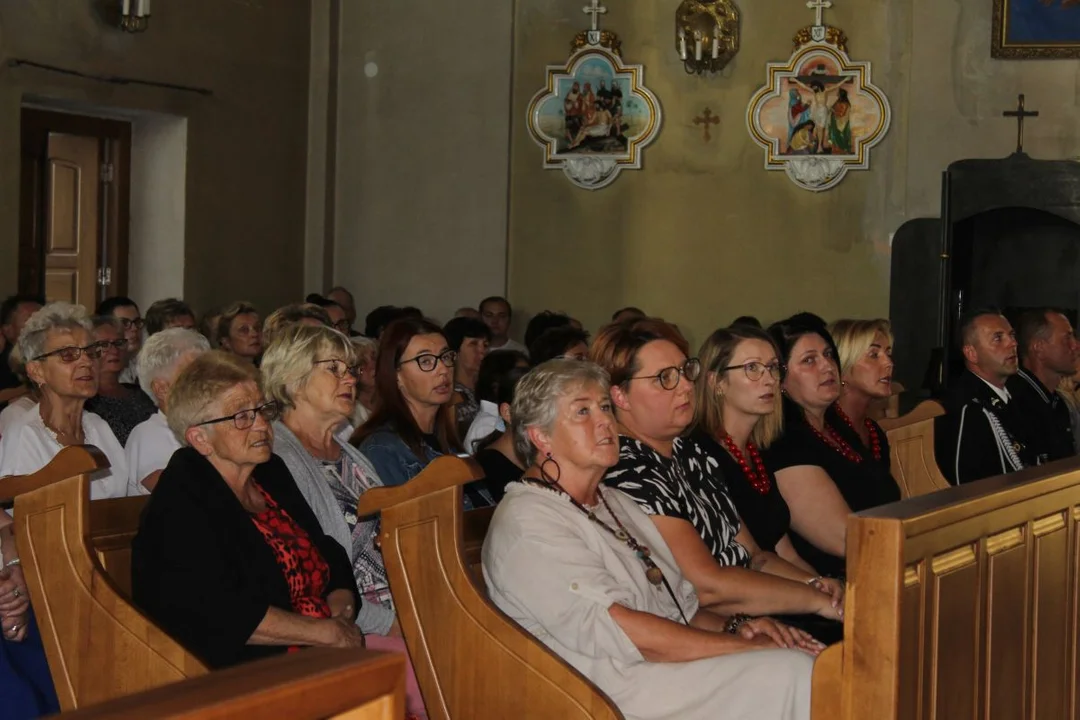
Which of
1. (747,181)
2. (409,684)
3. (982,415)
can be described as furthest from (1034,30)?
(409,684)

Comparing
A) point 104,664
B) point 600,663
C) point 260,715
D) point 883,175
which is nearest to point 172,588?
point 104,664

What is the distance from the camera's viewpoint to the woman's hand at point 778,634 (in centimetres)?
387

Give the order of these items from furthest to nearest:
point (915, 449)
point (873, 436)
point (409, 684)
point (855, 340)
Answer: point (915, 449) → point (855, 340) → point (873, 436) → point (409, 684)

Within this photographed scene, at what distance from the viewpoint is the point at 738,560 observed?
15.0ft

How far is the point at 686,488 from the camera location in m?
4.42

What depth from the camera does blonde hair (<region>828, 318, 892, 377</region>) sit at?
→ 20.0ft

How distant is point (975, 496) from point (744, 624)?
1033mm

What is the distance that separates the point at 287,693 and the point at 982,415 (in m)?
5.85

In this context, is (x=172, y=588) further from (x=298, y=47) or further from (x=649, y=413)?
(x=298, y=47)

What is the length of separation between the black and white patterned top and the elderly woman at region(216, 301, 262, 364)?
163 inches

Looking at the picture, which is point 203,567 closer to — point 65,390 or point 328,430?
point 328,430

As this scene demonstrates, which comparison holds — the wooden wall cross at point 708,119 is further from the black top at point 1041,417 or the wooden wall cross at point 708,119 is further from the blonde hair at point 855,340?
the blonde hair at point 855,340

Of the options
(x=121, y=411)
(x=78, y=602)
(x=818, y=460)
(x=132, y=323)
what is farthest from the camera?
(x=132, y=323)

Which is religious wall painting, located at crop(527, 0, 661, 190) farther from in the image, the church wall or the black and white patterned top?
the black and white patterned top
